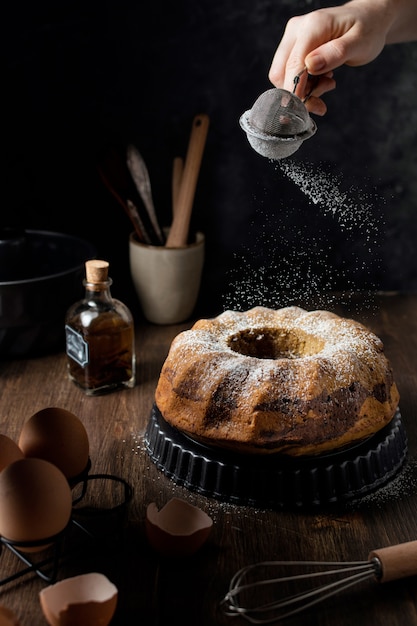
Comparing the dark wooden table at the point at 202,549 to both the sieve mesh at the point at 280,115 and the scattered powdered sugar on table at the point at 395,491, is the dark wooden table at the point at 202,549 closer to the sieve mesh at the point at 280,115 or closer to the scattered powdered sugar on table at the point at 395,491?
the scattered powdered sugar on table at the point at 395,491

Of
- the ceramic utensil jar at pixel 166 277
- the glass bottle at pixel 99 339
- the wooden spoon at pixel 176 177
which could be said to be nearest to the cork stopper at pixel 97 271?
the glass bottle at pixel 99 339

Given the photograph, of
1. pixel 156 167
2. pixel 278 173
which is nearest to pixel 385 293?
pixel 278 173

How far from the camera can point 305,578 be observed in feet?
3.39

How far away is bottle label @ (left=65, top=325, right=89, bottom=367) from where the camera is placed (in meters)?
1.53

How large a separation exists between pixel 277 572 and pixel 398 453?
13.9 inches

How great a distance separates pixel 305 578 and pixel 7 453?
0.44m

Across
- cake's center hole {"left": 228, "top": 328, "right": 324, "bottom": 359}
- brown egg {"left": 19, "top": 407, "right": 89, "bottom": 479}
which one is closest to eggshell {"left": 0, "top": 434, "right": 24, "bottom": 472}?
brown egg {"left": 19, "top": 407, "right": 89, "bottom": 479}

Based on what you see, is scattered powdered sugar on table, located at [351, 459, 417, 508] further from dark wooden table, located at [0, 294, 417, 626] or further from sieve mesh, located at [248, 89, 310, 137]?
sieve mesh, located at [248, 89, 310, 137]

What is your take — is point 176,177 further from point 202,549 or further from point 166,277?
point 202,549

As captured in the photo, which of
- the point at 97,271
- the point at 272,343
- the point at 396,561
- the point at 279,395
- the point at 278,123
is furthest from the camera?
the point at 97,271

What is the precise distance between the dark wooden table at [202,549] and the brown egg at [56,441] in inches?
4.7

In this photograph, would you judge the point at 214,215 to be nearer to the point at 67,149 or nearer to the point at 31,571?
the point at 67,149

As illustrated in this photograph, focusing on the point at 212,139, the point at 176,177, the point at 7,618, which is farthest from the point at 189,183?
the point at 7,618

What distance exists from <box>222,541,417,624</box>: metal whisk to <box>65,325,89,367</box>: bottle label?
0.63 meters
